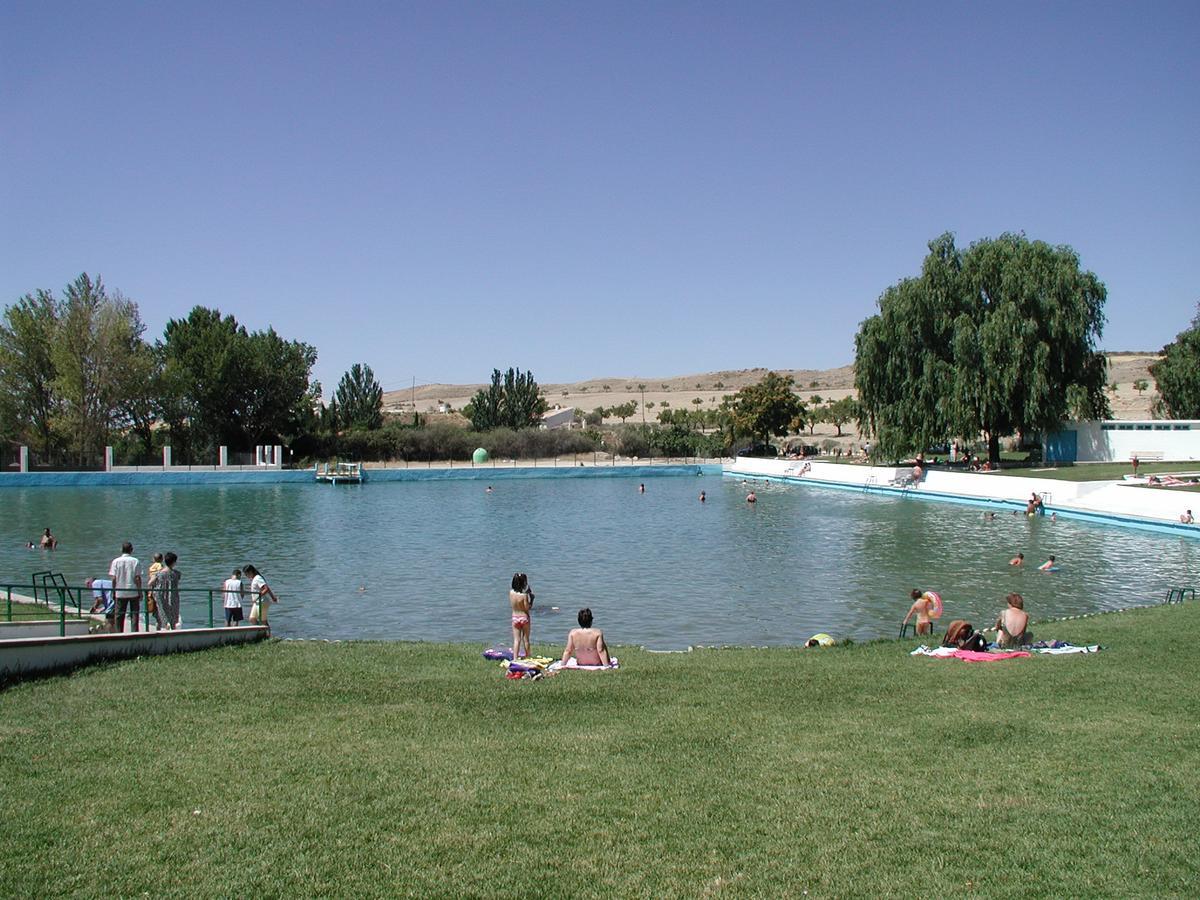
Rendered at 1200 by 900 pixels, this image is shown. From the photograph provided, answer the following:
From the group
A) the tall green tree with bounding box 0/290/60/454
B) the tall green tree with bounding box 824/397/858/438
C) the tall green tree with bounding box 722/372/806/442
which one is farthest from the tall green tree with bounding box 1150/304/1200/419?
the tall green tree with bounding box 0/290/60/454

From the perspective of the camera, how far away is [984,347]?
53.6 m

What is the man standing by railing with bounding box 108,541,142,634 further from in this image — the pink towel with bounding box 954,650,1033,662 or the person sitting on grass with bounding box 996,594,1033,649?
the person sitting on grass with bounding box 996,594,1033,649

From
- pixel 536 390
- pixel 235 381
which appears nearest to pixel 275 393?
pixel 235 381

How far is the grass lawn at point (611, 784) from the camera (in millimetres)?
5867

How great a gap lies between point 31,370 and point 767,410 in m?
60.7

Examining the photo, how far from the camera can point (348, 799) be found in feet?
23.6

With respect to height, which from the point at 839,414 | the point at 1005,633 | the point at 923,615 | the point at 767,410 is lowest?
the point at 923,615

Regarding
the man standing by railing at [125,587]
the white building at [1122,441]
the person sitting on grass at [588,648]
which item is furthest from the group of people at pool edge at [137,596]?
the white building at [1122,441]

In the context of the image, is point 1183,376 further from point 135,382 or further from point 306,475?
point 135,382

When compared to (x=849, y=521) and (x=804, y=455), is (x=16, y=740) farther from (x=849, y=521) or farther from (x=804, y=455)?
(x=804, y=455)

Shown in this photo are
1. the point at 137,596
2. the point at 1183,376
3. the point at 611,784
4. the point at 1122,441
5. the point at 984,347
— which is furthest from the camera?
the point at 1183,376

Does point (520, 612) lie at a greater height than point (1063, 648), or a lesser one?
greater

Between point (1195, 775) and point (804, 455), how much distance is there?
281ft

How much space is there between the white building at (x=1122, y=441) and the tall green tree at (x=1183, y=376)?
12538mm
